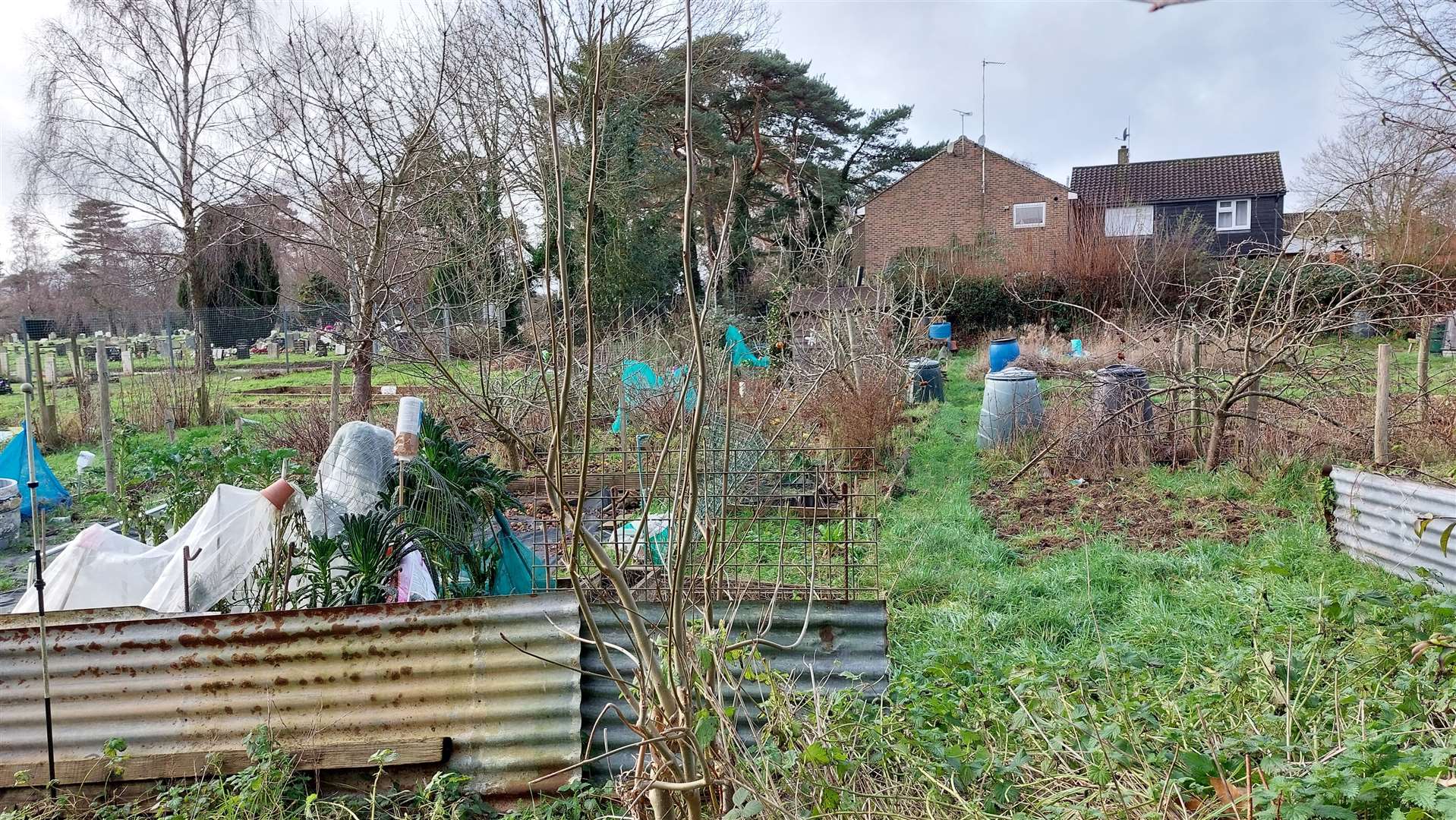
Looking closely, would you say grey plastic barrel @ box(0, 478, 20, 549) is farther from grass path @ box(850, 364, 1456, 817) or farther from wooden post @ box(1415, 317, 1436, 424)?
wooden post @ box(1415, 317, 1436, 424)

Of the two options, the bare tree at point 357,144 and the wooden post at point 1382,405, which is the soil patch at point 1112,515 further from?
the bare tree at point 357,144

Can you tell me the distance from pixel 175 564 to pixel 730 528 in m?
2.83

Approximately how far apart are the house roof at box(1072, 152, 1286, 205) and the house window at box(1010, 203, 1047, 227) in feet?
6.09

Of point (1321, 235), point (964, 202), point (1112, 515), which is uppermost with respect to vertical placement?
point (964, 202)

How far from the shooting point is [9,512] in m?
7.03

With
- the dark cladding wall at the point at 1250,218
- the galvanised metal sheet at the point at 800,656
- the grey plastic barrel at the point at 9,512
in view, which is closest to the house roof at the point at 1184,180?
the dark cladding wall at the point at 1250,218

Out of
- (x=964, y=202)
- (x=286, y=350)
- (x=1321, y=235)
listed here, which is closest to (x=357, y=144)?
(x=1321, y=235)

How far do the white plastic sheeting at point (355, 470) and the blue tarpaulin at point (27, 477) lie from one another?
552 cm

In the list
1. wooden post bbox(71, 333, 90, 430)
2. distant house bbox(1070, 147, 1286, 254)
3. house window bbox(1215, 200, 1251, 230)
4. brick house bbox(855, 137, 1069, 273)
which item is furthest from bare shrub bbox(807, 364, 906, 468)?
house window bbox(1215, 200, 1251, 230)

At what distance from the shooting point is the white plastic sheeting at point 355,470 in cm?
395

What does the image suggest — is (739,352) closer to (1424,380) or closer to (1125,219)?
(1424,380)

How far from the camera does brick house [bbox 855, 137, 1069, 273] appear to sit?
30.1 m

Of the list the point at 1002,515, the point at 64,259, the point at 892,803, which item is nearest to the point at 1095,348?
the point at 1002,515

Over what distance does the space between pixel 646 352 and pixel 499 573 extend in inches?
282
